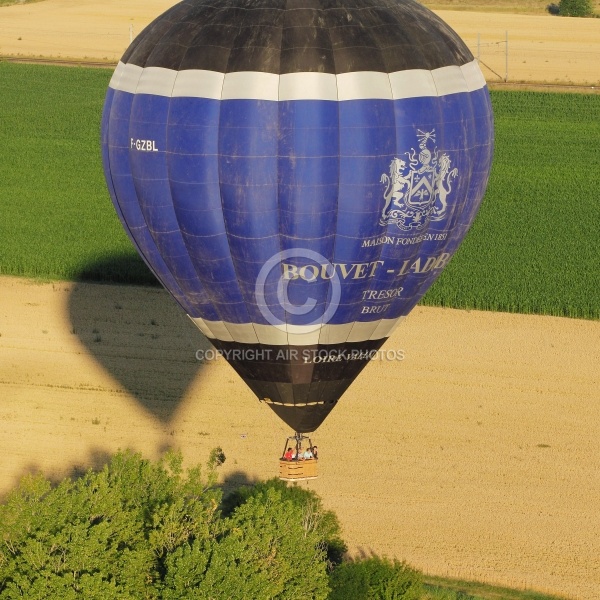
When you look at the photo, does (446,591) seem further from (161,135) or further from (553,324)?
(553,324)

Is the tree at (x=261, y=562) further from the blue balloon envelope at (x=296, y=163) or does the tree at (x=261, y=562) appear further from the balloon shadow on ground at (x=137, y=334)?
the balloon shadow on ground at (x=137, y=334)

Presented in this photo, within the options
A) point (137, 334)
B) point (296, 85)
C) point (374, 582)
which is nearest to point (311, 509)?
point (374, 582)

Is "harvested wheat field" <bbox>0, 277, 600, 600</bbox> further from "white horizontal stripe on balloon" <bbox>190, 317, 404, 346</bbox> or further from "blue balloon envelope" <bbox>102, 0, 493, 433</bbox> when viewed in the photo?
"blue balloon envelope" <bbox>102, 0, 493, 433</bbox>

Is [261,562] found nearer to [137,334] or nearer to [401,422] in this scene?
[401,422]

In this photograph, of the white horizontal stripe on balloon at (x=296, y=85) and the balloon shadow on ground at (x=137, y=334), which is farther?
the balloon shadow on ground at (x=137, y=334)

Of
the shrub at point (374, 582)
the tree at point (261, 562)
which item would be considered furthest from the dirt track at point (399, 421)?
the tree at point (261, 562)

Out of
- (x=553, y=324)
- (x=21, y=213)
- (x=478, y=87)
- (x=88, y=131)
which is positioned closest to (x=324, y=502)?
(x=478, y=87)
